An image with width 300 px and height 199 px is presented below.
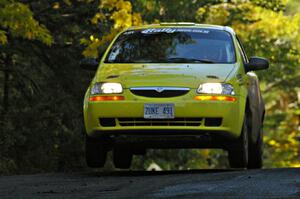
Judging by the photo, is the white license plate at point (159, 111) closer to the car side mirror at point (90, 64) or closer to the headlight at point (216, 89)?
the headlight at point (216, 89)

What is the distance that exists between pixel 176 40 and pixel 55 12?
6471mm

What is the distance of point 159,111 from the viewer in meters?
12.0

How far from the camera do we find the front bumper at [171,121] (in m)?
12.0

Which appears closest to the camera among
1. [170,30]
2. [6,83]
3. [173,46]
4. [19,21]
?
[173,46]

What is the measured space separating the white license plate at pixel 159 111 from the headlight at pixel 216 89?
414 millimetres

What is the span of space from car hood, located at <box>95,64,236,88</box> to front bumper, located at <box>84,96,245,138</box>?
9.6 inches

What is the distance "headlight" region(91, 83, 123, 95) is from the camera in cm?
1227

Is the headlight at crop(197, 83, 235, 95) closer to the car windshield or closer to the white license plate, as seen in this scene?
the white license plate

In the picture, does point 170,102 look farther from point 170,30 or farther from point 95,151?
A: point 170,30

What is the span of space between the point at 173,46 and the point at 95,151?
169 centimetres

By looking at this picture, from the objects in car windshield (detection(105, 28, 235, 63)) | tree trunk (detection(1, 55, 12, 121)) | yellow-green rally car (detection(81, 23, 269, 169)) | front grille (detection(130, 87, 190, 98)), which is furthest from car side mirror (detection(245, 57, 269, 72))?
tree trunk (detection(1, 55, 12, 121))

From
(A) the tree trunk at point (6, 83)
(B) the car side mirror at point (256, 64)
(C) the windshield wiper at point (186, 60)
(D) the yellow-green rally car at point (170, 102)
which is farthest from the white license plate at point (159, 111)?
(A) the tree trunk at point (6, 83)

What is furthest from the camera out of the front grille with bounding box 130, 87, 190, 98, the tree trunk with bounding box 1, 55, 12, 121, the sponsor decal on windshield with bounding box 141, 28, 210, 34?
the tree trunk with bounding box 1, 55, 12, 121

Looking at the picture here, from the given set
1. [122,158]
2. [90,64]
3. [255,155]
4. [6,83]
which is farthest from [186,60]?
[6,83]
